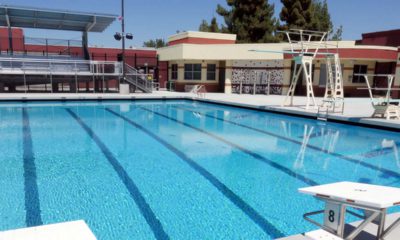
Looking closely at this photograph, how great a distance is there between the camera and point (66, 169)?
19.7 ft

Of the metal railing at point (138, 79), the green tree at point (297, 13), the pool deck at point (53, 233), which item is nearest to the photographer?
the pool deck at point (53, 233)

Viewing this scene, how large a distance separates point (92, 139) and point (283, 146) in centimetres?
528

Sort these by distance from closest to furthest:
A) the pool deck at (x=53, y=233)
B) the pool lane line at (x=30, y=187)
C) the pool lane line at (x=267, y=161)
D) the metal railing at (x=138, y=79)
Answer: the pool deck at (x=53, y=233) < the pool lane line at (x=30, y=187) < the pool lane line at (x=267, y=161) < the metal railing at (x=138, y=79)

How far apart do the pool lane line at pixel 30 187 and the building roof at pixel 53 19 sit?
1244cm

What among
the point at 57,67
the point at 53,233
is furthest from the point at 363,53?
the point at 53,233

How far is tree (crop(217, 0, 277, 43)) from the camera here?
32.3 metres

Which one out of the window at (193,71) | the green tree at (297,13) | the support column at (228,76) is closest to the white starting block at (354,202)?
the support column at (228,76)

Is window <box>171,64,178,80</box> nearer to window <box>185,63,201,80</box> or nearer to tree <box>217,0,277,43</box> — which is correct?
window <box>185,63,201,80</box>

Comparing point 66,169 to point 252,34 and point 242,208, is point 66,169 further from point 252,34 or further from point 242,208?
point 252,34

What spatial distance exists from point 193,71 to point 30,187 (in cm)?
2002

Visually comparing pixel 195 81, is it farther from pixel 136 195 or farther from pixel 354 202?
pixel 354 202

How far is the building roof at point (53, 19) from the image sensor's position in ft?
60.0

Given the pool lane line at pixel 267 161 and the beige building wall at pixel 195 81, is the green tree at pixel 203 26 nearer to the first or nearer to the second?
the beige building wall at pixel 195 81

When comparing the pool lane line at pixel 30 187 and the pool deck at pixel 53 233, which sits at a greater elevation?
the pool deck at pixel 53 233
